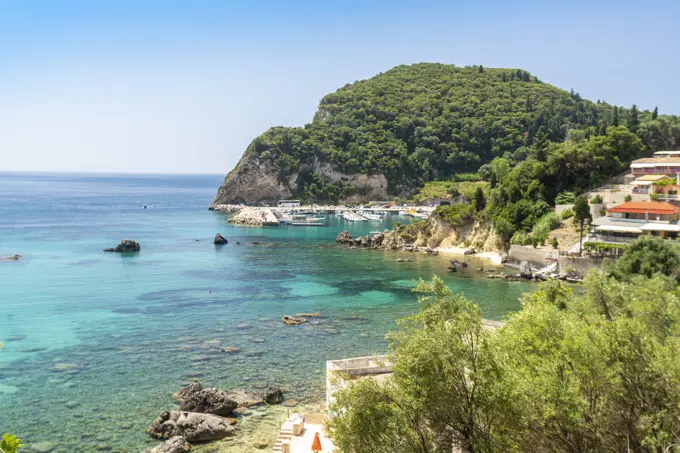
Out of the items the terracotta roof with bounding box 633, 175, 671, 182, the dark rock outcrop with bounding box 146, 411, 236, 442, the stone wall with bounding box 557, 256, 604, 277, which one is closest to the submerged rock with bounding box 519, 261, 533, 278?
the stone wall with bounding box 557, 256, 604, 277

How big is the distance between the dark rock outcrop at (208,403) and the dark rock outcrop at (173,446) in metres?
2.74

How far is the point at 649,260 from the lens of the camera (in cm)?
4038

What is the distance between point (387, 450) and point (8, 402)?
21.7 metres

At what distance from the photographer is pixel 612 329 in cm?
1456

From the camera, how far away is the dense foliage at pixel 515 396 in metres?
12.6

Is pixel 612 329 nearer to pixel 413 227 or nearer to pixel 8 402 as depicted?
pixel 8 402

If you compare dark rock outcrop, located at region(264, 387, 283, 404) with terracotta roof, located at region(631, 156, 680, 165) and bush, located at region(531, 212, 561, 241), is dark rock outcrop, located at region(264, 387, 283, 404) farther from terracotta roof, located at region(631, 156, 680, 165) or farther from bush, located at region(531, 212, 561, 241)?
terracotta roof, located at region(631, 156, 680, 165)

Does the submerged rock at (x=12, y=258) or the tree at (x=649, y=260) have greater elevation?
the tree at (x=649, y=260)

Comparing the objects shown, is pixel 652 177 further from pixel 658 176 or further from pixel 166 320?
pixel 166 320

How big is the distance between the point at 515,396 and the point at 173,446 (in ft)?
47.6

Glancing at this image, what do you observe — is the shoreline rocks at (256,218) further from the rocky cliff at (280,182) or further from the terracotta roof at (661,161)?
the terracotta roof at (661,161)

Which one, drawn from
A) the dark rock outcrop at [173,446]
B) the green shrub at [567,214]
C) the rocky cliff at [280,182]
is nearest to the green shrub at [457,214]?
the green shrub at [567,214]

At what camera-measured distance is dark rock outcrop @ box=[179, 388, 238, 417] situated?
2497cm

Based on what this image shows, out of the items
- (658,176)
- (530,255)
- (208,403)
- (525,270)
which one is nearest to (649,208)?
(530,255)
